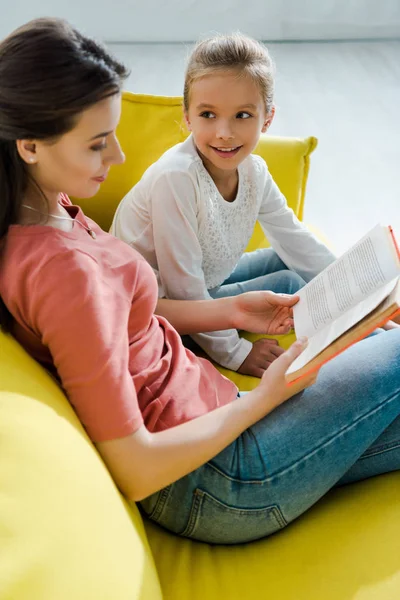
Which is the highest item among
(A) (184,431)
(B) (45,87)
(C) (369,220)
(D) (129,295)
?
(B) (45,87)

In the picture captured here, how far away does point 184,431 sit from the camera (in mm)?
1012

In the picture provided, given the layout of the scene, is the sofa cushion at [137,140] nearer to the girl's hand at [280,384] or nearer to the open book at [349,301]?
the open book at [349,301]

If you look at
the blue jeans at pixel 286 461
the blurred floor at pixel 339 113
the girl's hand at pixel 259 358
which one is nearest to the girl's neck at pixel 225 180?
the girl's hand at pixel 259 358

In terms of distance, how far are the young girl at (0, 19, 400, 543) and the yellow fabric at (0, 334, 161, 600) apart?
0.06 meters

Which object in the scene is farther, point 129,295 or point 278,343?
point 278,343

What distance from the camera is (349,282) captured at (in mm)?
1147

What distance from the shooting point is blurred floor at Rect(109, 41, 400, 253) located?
2.75 meters

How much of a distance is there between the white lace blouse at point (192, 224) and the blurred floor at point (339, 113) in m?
0.97

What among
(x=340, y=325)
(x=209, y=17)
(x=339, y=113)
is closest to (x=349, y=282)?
(x=340, y=325)

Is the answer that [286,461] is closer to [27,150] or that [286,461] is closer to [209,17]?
[27,150]

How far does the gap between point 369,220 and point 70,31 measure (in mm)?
1934

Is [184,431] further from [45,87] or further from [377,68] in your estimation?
[377,68]

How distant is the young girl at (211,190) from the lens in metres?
1.38

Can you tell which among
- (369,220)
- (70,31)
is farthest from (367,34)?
(70,31)
